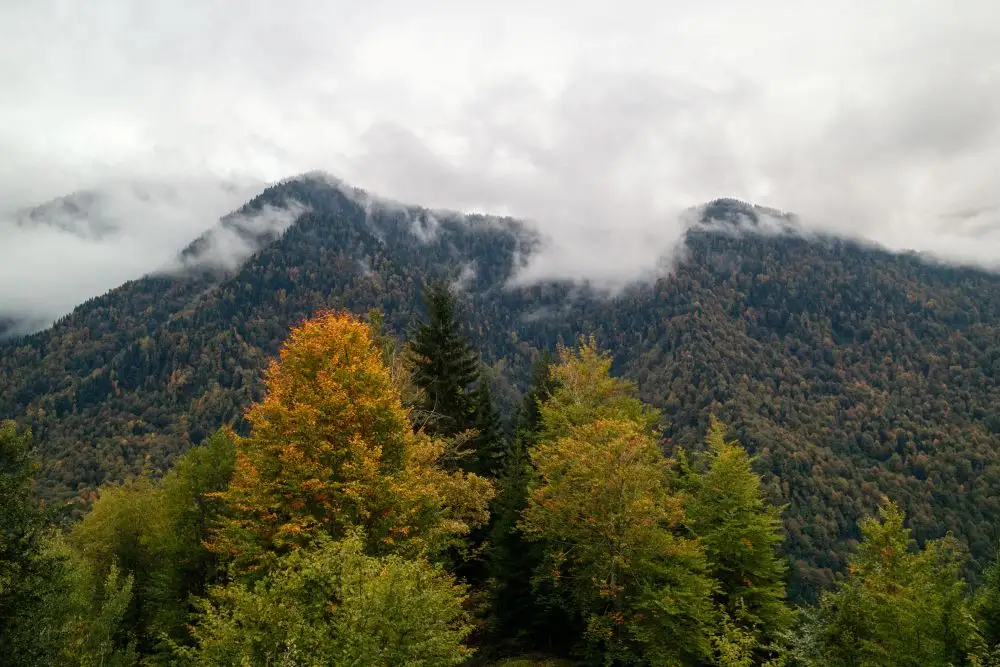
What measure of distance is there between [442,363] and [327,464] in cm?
2057

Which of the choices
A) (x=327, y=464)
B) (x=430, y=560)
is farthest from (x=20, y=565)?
(x=430, y=560)

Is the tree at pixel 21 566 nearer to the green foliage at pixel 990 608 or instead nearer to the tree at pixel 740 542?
the tree at pixel 740 542

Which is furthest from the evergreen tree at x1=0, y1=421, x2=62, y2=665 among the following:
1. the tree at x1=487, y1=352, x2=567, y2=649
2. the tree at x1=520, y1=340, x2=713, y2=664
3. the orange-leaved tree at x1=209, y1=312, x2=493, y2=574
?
the tree at x1=487, y1=352, x2=567, y2=649

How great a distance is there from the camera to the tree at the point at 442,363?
42.7m

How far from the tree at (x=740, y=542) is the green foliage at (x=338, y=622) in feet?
66.7

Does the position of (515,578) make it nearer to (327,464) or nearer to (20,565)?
(327,464)

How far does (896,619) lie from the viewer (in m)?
23.1

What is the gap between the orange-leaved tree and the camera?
21906mm

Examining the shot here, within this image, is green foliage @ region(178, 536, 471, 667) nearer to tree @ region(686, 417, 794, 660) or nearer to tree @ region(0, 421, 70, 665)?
tree @ region(0, 421, 70, 665)

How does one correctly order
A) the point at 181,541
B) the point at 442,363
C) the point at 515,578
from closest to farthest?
the point at 181,541 → the point at 515,578 → the point at 442,363

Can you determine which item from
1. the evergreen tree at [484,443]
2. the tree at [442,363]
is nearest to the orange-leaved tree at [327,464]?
the tree at [442,363]

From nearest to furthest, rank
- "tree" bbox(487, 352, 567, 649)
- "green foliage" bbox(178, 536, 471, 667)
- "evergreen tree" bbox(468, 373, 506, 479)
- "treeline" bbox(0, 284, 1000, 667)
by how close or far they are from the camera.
→ "green foliage" bbox(178, 536, 471, 667)
"treeline" bbox(0, 284, 1000, 667)
"tree" bbox(487, 352, 567, 649)
"evergreen tree" bbox(468, 373, 506, 479)

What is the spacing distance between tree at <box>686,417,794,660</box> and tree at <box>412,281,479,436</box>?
60.6 ft

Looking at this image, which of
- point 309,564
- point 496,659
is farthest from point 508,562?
point 309,564
